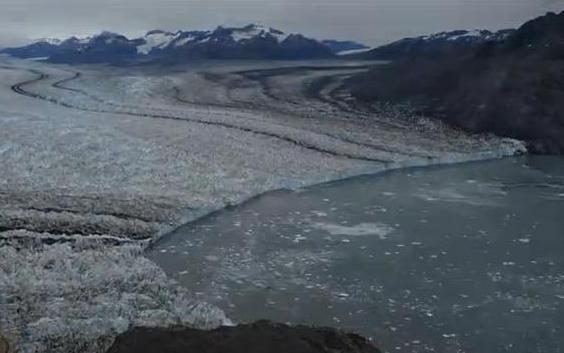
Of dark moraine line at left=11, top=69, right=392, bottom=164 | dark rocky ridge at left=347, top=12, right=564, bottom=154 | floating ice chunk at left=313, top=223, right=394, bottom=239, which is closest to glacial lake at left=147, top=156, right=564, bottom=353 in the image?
floating ice chunk at left=313, top=223, right=394, bottom=239

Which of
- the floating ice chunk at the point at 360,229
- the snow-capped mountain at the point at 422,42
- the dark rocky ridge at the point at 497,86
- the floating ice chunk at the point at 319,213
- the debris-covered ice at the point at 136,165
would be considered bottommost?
the floating ice chunk at the point at 360,229

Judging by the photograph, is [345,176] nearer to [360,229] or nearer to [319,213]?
[319,213]

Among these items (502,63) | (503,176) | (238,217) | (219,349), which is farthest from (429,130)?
(219,349)

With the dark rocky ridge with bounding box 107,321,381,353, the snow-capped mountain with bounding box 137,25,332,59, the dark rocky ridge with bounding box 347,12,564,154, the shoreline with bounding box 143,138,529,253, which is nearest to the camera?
the dark rocky ridge with bounding box 107,321,381,353

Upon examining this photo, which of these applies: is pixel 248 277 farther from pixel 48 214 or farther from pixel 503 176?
pixel 503 176

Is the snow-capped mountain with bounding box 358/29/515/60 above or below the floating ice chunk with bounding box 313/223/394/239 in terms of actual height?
above

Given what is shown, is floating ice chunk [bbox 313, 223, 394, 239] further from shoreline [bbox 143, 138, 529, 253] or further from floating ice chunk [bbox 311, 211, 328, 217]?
shoreline [bbox 143, 138, 529, 253]

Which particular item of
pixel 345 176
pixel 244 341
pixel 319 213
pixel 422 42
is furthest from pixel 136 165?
pixel 422 42

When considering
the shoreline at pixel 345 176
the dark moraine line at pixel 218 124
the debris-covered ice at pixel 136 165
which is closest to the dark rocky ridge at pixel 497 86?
the shoreline at pixel 345 176

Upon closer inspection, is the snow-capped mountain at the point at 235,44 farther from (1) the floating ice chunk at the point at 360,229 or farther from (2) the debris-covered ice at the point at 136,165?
(1) the floating ice chunk at the point at 360,229
